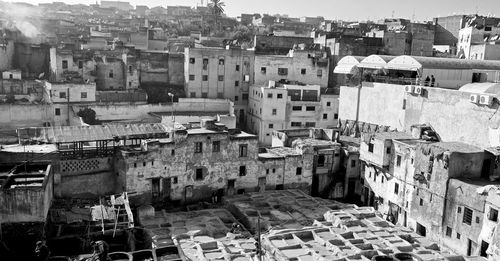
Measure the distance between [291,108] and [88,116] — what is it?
19.9m

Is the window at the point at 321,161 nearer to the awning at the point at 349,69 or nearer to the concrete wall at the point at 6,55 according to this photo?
the awning at the point at 349,69

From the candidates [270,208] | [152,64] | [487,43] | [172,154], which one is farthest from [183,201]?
[487,43]

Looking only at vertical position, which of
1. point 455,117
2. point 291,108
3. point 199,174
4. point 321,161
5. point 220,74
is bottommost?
point 199,174

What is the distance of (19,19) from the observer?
225 ft

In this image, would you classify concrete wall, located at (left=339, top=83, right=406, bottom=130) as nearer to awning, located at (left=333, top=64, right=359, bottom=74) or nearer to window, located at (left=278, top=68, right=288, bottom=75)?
awning, located at (left=333, top=64, right=359, bottom=74)

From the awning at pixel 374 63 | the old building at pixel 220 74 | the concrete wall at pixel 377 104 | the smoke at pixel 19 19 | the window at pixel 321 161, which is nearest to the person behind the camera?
the window at pixel 321 161

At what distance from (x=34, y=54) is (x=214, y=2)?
109 ft

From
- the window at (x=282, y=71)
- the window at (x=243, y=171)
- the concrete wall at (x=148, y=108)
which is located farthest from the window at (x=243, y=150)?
the window at (x=282, y=71)

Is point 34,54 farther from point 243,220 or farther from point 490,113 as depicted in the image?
point 490,113

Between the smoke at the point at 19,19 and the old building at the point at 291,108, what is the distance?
29.7 m

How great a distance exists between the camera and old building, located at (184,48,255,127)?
54156mm

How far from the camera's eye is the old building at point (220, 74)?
178 ft

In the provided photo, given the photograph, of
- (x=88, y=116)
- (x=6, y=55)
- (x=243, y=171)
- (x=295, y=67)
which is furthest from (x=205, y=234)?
(x=6, y=55)

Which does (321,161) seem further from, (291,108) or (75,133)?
(75,133)
